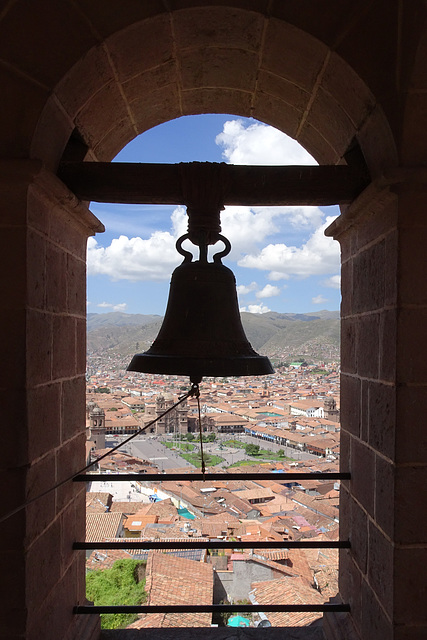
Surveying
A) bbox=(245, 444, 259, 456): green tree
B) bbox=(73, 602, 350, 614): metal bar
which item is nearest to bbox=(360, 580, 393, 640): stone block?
bbox=(73, 602, 350, 614): metal bar

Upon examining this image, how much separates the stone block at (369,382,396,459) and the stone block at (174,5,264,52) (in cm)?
155

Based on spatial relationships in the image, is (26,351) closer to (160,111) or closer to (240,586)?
(160,111)

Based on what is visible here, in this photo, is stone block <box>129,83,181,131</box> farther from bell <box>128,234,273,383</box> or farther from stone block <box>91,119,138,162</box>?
bell <box>128,234,273,383</box>

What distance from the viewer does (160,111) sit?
8.49 feet

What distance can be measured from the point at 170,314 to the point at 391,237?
3.05 feet

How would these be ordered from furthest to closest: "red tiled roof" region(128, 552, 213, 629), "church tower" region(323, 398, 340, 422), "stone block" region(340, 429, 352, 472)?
"red tiled roof" region(128, 552, 213, 629), "church tower" region(323, 398, 340, 422), "stone block" region(340, 429, 352, 472)

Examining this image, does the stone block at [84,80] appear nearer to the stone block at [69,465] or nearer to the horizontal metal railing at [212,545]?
the stone block at [69,465]

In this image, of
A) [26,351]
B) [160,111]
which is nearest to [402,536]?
[26,351]

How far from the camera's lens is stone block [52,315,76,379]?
6.59ft

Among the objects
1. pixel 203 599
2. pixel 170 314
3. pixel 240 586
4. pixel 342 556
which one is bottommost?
pixel 240 586

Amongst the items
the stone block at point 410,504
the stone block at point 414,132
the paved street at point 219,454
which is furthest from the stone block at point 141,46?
the paved street at point 219,454

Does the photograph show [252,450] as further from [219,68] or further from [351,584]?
[219,68]

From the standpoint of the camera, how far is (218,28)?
1.92m

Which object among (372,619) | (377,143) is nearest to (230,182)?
(377,143)
